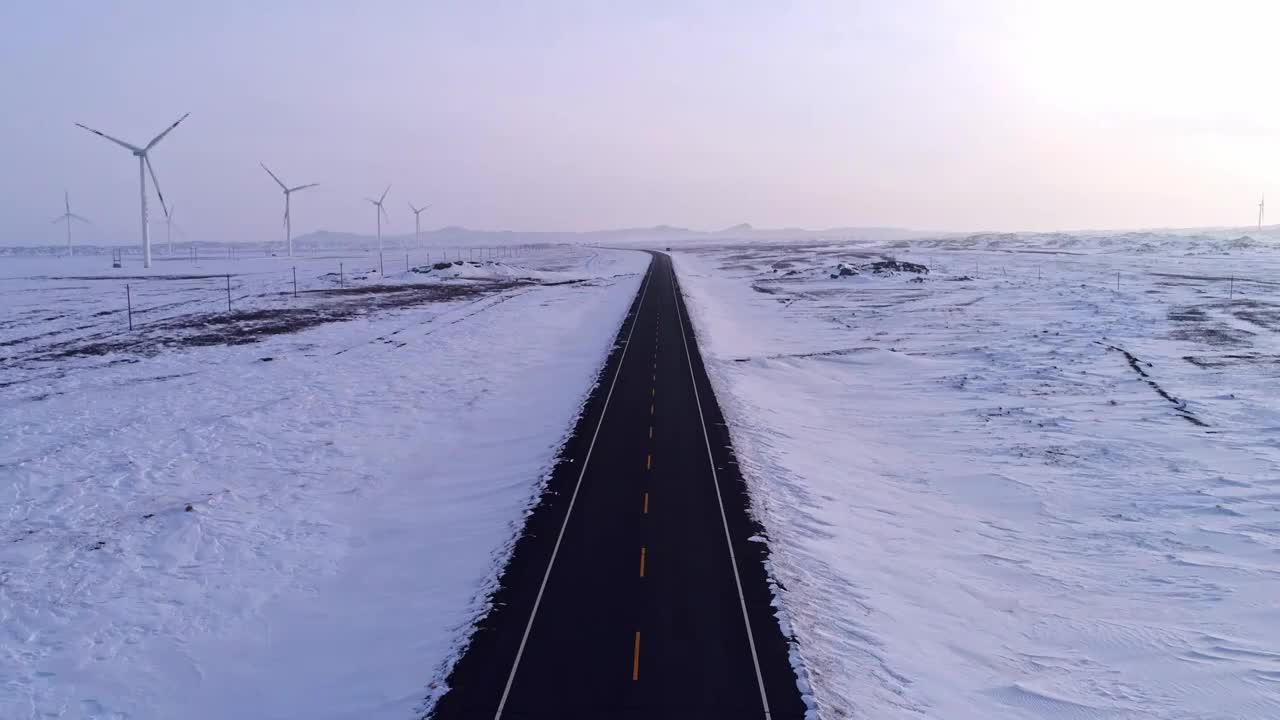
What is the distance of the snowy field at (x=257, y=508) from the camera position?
1661cm

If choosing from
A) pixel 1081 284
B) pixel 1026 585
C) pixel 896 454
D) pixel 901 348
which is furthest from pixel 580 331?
pixel 1081 284

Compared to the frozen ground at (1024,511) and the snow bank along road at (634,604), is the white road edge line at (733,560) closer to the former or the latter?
the snow bank along road at (634,604)

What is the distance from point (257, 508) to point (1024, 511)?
2524cm

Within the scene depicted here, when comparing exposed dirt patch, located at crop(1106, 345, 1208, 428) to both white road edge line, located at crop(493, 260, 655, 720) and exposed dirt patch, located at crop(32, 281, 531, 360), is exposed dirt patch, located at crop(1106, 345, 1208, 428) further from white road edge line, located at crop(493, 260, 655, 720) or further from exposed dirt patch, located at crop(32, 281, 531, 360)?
exposed dirt patch, located at crop(32, 281, 531, 360)

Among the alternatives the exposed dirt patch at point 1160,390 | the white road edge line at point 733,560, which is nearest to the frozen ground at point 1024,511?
the exposed dirt patch at point 1160,390

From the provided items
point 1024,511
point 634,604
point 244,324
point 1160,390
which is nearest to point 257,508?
point 634,604

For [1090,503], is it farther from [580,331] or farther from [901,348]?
[580,331]

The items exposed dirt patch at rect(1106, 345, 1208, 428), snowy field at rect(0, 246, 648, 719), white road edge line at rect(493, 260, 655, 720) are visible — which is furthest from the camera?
exposed dirt patch at rect(1106, 345, 1208, 428)

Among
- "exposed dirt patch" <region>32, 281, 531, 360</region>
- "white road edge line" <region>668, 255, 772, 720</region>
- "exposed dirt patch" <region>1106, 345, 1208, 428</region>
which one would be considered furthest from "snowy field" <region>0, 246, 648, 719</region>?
"exposed dirt patch" <region>1106, 345, 1208, 428</region>

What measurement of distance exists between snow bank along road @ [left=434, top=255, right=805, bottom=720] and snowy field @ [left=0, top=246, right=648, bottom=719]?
107cm

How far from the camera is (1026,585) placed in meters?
21.8

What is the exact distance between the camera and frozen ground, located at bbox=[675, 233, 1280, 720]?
17156mm

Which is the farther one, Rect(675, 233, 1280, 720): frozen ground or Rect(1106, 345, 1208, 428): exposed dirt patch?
Rect(1106, 345, 1208, 428): exposed dirt patch

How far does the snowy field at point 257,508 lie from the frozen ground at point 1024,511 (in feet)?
29.7
